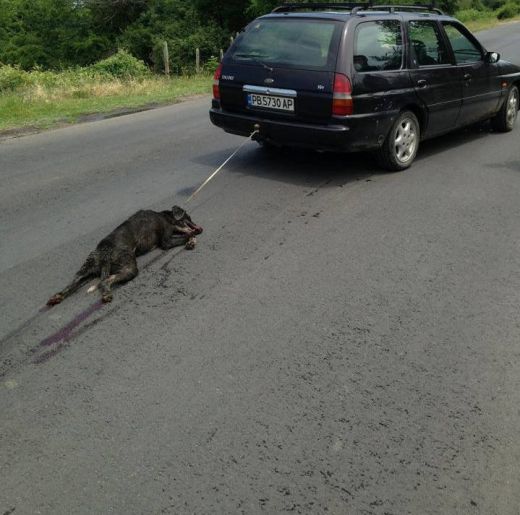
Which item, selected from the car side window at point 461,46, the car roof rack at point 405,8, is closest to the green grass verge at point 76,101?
the car roof rack at point 405,8

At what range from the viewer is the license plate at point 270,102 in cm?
682

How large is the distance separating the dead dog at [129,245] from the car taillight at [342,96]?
2.11 meters

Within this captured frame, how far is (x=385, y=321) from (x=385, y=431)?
116 cm

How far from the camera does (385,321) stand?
4.08 m

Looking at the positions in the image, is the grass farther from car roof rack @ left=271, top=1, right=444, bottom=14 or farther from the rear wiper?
the rear wiper

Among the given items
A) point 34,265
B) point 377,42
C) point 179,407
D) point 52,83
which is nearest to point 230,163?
point 377,42

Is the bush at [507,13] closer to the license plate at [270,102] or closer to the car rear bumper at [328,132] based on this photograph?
the car rear bumper at [328,132]

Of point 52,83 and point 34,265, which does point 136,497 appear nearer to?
point 34,265

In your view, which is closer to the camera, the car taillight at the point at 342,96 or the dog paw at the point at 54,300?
the dog paw at the point at 54,300

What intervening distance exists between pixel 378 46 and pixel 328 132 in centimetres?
127

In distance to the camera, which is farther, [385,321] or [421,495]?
[385,321]

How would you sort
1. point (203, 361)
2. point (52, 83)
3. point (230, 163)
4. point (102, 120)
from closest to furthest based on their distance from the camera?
point (203, 361) < point (230, 163) < point (102, 120) < point (52, 83)

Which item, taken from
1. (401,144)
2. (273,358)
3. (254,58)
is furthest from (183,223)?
(401,144)

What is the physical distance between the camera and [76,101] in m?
14.9
